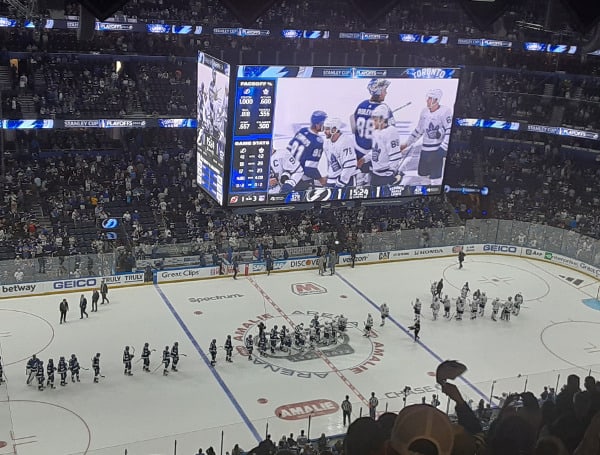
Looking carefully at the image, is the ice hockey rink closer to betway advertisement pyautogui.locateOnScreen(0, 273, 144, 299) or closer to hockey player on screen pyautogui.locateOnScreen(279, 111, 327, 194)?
betway advertisement pyautogui.locateOnScreen(0, 273, 144, 299)

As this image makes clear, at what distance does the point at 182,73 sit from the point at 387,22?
36.5 feet

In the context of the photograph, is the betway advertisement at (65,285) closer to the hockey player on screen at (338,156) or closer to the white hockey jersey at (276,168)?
the white hockey jersey at (276,168)

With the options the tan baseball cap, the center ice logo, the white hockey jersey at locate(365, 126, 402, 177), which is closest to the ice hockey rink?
the center ice logo

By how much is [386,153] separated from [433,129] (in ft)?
5.12

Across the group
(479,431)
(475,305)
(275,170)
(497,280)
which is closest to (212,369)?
(275,170)

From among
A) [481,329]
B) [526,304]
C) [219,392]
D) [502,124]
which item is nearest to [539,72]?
[502,124]

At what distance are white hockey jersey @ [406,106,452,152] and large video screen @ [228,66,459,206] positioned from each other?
0.03 metres

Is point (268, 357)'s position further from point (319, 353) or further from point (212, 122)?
point (212, 122)

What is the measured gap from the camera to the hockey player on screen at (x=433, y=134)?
69.4ft

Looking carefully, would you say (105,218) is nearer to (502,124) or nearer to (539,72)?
(502,124)

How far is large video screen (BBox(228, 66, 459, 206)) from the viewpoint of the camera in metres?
19.0

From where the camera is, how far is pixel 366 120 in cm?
2062

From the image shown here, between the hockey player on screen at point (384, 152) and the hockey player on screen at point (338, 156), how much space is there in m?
0.38

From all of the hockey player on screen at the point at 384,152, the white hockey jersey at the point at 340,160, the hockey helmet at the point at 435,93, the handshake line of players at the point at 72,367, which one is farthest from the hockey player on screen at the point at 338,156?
the handshake line of players at the point at 72,367
